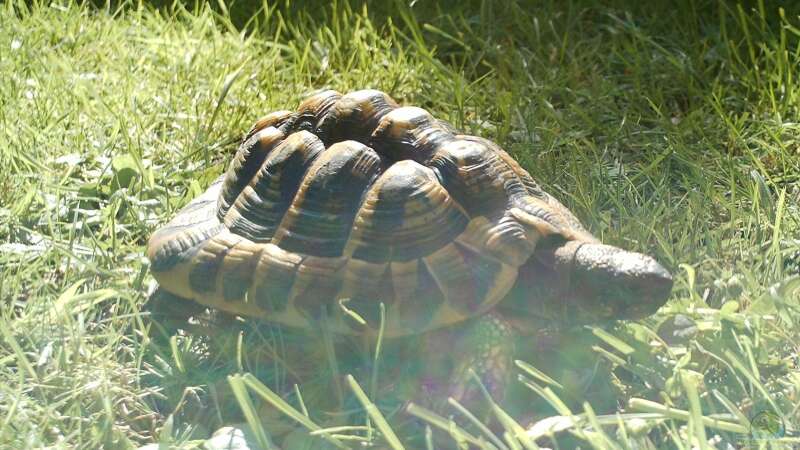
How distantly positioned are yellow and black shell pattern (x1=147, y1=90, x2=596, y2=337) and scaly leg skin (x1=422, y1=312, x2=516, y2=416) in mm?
64

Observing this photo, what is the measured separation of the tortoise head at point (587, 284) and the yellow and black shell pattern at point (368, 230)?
0.08 meters

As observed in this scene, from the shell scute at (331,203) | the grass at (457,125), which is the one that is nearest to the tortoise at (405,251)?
the shell scute at (331,203)

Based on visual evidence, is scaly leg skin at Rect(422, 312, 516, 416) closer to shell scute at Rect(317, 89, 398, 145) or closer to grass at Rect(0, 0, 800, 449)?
grass at Rect(0, 0, 800, 449)

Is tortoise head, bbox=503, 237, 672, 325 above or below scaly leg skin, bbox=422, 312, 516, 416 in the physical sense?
above

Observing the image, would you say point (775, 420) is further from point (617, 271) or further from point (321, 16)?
point (321, 16)

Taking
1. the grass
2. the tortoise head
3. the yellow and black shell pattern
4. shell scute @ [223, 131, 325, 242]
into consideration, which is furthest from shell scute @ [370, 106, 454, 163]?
the grass

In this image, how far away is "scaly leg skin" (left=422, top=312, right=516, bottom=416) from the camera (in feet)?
6.87

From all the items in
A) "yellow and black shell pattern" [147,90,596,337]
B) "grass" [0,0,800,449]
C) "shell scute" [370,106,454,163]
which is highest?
"shell scute" [370,106,454,163]

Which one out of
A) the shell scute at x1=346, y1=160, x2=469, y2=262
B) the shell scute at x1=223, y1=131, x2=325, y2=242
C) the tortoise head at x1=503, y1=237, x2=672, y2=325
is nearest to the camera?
the tortoise head at x1=503, y1=237, x2=672, y2=325

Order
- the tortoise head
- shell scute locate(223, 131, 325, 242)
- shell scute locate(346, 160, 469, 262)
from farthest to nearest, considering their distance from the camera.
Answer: shell scute locate(223, 131, 325, 242), shell scute locate(346, 160, 469, 262), the tortoise head

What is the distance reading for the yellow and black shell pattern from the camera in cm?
215

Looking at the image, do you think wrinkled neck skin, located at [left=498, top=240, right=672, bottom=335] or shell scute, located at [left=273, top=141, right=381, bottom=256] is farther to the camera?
shell scute, located at [left=273, top=141, right=381, bottom=256]

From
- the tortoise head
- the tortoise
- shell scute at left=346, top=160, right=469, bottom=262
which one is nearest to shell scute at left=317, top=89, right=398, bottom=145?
the tortoise

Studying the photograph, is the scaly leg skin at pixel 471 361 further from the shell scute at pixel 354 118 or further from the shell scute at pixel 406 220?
the shell scute at pixel 354 118
